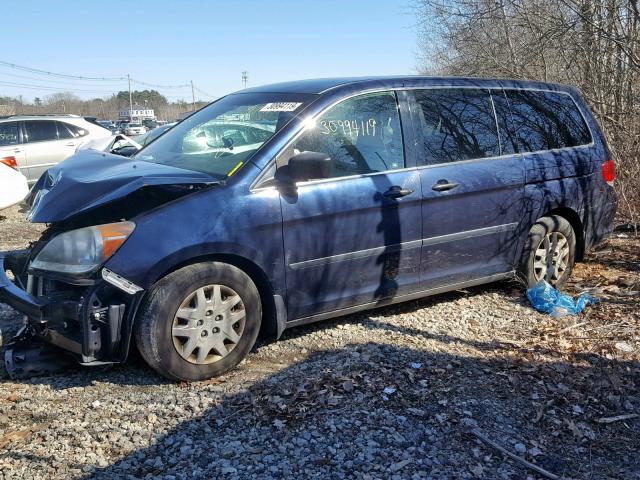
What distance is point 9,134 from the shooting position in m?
12.0

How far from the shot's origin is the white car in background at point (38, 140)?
11.9 meters

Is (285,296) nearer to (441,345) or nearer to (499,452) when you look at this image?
(441,345)

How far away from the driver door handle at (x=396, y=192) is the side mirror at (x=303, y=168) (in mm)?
566

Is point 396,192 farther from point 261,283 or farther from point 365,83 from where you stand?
point 261,283

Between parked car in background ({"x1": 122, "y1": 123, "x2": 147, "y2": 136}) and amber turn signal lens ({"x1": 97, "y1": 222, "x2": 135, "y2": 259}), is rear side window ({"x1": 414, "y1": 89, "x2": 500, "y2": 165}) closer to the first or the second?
amber turn signal lens ({"x1": 97, "y1": 222, "x2": 135, "y2": 259})

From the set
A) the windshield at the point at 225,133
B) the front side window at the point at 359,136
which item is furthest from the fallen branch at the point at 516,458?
the windshield at the point at 225,133

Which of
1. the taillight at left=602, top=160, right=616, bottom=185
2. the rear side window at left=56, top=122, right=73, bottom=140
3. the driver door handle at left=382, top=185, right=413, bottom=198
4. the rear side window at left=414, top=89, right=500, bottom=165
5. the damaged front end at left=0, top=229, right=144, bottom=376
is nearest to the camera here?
the damaged front end at left=0, top=229, right=144, bottom=376

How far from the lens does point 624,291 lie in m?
5.64

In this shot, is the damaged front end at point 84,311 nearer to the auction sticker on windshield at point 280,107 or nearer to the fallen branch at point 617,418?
the auction sticker on windshield at point 280,107

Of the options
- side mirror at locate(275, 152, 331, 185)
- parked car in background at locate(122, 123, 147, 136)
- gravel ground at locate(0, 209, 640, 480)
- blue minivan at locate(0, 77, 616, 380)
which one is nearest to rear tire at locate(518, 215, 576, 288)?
blue minivan at locate(0, 77, 616, 380)

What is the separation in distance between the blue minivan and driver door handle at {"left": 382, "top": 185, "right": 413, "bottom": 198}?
A: 0.4 inches

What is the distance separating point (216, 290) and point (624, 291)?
13.2 feet

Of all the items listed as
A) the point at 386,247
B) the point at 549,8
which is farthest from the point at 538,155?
the point at 549,8

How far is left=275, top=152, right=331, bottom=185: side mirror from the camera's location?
152 inches
